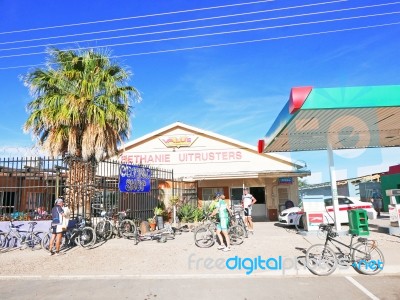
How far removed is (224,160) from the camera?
80.7 feet

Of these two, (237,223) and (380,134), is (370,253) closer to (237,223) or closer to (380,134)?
(237,223)

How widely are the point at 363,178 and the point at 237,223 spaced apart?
30.2m

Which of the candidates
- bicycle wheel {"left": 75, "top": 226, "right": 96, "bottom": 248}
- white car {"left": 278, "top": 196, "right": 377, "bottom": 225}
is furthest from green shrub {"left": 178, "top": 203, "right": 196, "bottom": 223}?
bicycle wheel {"left": 75, "top": 226, "right": 96, "bottom": 248}

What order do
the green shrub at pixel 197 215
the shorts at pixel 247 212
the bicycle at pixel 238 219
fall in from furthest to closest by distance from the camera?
1. the green shrub at pixel 197 215
2. the shorts at pixel 247 212
3. the bicycle at pixel 238 219

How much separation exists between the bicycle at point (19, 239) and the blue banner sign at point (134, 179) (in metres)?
3.35

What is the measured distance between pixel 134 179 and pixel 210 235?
16.9 feet

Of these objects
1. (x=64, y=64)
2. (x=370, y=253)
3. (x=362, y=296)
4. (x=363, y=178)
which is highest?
(x=64, y=64)

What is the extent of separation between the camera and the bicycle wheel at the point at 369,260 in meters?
7.12

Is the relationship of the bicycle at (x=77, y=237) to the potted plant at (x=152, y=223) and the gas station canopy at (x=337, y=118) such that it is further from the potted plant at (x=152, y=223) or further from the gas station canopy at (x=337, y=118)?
the gas station canopy at (x=337, y=118)

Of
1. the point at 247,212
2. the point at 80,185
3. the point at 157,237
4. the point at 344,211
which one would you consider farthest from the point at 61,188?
the point at 344,211

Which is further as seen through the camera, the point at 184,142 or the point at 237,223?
the point at 184,142

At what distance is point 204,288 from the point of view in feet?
21.2

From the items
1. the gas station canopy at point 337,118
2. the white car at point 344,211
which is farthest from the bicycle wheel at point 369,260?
the white car at point 344,211

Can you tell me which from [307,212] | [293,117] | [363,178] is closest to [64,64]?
[293,117]
